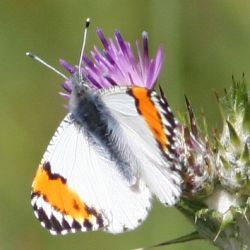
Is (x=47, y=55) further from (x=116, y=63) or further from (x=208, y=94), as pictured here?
(x=116, y=63)

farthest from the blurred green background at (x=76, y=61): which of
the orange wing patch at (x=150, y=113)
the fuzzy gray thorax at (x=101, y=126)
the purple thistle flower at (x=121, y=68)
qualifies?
the orange wing patch at (x=150, y=113)

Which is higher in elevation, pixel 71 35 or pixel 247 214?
pixel 71 35

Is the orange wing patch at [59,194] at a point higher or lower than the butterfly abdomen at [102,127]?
lower

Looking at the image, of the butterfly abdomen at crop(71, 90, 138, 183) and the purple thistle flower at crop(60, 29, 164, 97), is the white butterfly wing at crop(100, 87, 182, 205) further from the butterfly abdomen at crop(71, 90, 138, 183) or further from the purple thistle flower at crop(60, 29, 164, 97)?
the purple thistle flower at crop(60, 29, 164, 97)

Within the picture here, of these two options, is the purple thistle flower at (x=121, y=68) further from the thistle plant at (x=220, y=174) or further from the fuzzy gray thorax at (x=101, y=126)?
the thistle plant at (x=220, y=174)

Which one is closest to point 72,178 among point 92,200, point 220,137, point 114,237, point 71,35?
point 92,200

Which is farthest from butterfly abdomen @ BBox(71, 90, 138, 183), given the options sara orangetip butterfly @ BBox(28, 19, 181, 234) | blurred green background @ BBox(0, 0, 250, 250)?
blurred green background @ BBox(0, 0, 250, 250)

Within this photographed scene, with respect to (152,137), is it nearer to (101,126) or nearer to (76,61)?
(101,126)
